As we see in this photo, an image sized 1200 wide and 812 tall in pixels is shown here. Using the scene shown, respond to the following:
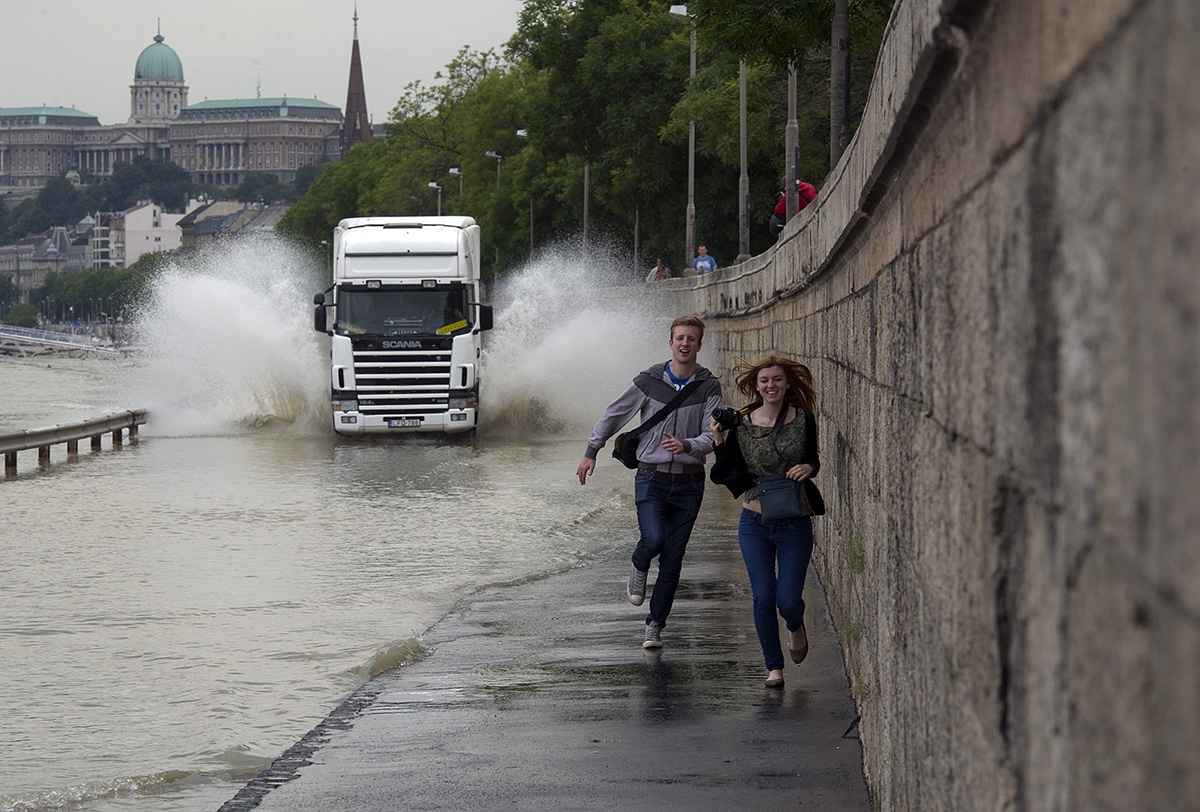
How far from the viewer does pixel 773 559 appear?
26.3 ft

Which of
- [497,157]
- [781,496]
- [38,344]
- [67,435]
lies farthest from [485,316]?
[38,344]

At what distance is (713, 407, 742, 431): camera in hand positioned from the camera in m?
7.86

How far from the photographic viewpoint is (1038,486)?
2.19 metres

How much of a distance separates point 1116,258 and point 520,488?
2084cm

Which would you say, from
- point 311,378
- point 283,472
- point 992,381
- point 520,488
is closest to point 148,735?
point 992,381

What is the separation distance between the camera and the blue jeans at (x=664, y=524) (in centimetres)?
926

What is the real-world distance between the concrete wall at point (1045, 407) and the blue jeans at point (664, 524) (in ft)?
13.5

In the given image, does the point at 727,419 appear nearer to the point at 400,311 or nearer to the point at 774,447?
the point at 774,447

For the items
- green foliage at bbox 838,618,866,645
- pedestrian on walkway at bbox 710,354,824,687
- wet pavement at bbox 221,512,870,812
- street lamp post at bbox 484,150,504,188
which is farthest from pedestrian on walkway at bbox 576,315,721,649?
street lamp post at bbox 484,150,504,188

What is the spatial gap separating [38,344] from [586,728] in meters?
142

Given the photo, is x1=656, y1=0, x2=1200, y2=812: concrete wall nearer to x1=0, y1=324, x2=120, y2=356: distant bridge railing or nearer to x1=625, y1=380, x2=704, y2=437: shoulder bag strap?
x1=625, y1=380, x2=704, y2=437: shoulder bag strap

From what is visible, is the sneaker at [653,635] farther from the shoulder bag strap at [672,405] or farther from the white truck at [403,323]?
the white truck at [403,323]

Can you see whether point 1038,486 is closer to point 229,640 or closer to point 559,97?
point 229,640

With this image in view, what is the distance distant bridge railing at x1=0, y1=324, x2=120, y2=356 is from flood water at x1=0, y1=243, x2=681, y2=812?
10512cm
